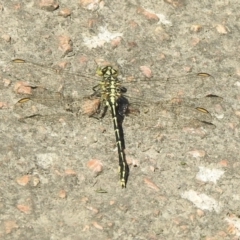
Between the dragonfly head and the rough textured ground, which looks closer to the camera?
the rough textured ground

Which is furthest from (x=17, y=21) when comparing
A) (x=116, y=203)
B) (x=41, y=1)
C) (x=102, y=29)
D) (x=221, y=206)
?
(x=221, y=206)

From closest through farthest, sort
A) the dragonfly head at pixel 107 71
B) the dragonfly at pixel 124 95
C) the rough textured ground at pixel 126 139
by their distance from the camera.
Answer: the rough textured ground at pixel 126 139 → the dragonfly at pixel 124 95 → the dragonfly head at pixel 107 71

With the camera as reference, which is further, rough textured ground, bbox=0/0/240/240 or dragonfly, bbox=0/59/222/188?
dragonfly, bbox=0/59/222/188

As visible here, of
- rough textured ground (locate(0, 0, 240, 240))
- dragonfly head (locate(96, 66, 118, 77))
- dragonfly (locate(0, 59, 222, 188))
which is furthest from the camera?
dragonfly head (locate(96, 66, 118, 77))

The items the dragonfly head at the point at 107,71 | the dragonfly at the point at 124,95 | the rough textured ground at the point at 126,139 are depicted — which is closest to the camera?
the rough textured ground at the point at 126,139

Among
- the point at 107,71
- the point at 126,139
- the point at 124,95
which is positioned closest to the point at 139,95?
the point at 124,95

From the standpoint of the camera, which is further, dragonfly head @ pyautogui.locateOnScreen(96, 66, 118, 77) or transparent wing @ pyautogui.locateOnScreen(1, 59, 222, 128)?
dragonfly head @ pyautogui.locateOnScreen(96, 66, 118, 77)

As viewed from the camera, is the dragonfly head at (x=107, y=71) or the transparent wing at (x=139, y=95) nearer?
the transparent wing at (x=139, y=95)

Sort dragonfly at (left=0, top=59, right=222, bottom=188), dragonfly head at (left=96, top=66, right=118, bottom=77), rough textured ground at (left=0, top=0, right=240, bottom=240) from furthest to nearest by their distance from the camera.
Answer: dragonfly head at (left=96, top=66, right=118, bottom=77) < dragonfly at (left=0, top=59, right=222, bottom=188) < rough textured ground at (left=0, top=0, right=240, bottom=240)
